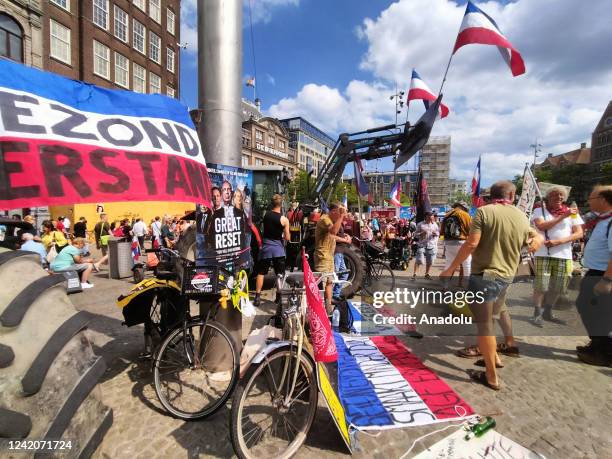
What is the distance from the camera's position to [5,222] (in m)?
2.08

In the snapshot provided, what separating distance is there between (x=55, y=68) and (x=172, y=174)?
23517 mm

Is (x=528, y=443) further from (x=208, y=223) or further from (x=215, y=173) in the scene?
(x=215, y=173)

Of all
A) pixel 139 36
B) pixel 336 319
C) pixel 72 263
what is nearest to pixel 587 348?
pixel 336 319

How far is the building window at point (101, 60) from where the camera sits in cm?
2125

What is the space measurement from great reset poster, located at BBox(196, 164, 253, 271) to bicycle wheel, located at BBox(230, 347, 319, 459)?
4.25 ft

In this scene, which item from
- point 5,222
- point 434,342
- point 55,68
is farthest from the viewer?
point 55,68

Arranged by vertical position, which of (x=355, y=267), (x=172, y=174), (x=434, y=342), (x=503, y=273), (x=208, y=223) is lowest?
(x=434, y=342)

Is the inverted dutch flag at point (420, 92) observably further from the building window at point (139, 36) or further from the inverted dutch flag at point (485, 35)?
the building window at point (139, 36)

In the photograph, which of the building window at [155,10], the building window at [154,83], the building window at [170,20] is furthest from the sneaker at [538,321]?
the building window at [170,20]

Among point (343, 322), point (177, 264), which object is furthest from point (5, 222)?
point (343, 322)

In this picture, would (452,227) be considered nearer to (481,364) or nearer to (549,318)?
(549,318)

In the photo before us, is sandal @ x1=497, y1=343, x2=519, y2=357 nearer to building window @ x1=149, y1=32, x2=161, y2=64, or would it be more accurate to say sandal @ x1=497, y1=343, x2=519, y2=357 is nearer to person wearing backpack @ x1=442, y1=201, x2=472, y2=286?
person wearing backpack @ x1=442, y1=201, x2=472, y2=286

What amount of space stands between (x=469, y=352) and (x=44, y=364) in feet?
13.9
